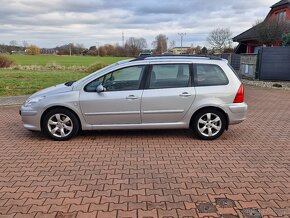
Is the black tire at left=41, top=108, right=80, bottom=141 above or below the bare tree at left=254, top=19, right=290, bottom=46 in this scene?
below

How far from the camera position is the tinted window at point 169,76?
603cm

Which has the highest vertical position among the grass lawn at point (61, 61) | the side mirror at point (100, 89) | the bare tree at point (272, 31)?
the bare tree at point (272, 31)

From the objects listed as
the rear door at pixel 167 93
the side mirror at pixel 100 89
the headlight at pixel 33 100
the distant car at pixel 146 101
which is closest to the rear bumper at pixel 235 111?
the distant car at pixel 146 101

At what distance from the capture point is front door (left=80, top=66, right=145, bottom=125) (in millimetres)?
5914

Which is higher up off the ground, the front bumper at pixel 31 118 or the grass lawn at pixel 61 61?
the front bumper at pixel 31 118

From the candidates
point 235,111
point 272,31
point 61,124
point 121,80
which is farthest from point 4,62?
point 235,111

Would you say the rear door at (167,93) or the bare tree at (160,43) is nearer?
the rear door at (167,93)

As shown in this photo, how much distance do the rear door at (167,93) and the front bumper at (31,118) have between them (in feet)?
6.59

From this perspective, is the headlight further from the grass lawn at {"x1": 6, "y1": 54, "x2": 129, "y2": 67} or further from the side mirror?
the grass lawn at {"x1": 6, "y1": 54, "x2": 129, "y2": 67}

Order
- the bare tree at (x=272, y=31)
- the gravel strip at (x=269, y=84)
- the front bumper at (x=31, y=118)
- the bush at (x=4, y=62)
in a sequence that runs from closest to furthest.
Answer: the front bumper at (x=31, y=118) < the gravel strip at (x=269, y=84) < the bare tree at (x=272, y=31) < the bush at (x=4, y=62)

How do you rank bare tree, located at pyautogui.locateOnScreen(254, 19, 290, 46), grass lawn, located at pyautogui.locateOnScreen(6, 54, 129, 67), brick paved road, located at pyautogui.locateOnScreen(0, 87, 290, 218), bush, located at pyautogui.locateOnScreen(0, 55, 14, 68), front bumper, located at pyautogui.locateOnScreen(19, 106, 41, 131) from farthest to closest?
grass lawn, located at pyautogui.locateOnScreen(6, 54, 129, 67) < bush, located at pyautogui.locateOnScreen(0, 55, 14, 68) < bare tree, located at pyautogui.locateOnScreen(254, 19, 290, 46) < front bumper, located at pyautogui.locateOnScreen(19, 106, 41, 131) < brick paved road, located at pyautogui.locateOnScreen(0, 87, 290, 218)

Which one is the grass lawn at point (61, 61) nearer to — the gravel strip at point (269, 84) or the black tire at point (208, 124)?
the gravel strip at point (269, 84)

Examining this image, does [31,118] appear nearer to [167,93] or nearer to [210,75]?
[167,93]

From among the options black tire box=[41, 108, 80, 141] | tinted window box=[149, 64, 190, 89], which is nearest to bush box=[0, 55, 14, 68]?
black tire box=[41, 108, 80, 141]
